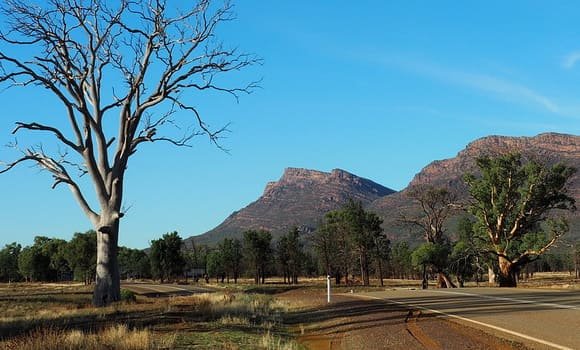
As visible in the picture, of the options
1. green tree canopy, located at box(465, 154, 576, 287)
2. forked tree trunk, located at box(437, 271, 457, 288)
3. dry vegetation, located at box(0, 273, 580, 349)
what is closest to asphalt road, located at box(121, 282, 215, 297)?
forked tree trunk, located at box(437, 271, 457, 288)

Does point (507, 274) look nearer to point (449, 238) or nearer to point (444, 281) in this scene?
point (444, 281)

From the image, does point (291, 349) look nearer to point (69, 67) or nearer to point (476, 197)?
point (69, 67)

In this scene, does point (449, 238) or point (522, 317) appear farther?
point (449, 238)

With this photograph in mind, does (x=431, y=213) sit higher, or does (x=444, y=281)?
(x=431, y=213)

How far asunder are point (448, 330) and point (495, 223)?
33531mm

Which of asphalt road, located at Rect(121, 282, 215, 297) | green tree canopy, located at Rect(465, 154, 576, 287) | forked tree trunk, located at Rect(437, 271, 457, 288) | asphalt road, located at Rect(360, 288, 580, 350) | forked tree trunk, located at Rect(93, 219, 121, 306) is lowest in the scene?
asphalt road, located at Rect(121, 282, 215, 297)

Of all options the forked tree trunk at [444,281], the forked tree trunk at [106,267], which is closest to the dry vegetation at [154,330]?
the forked tree trunk at [106,267]

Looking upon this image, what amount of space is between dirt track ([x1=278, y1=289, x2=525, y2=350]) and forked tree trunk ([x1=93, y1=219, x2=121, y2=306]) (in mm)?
7331

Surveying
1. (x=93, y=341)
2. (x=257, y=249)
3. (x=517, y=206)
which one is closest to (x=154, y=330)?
Result: (x=93, y=341)

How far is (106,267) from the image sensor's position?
2272cm

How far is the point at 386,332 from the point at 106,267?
43.2 ft

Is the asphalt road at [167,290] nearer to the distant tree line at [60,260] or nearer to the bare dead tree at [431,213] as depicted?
the bare dead tree at [431,213]

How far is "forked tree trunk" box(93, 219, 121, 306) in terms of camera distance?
2259cm

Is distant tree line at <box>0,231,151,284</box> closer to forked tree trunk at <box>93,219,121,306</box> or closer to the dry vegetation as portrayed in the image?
forked tree trunk at <box>93,219,121,306</box>
